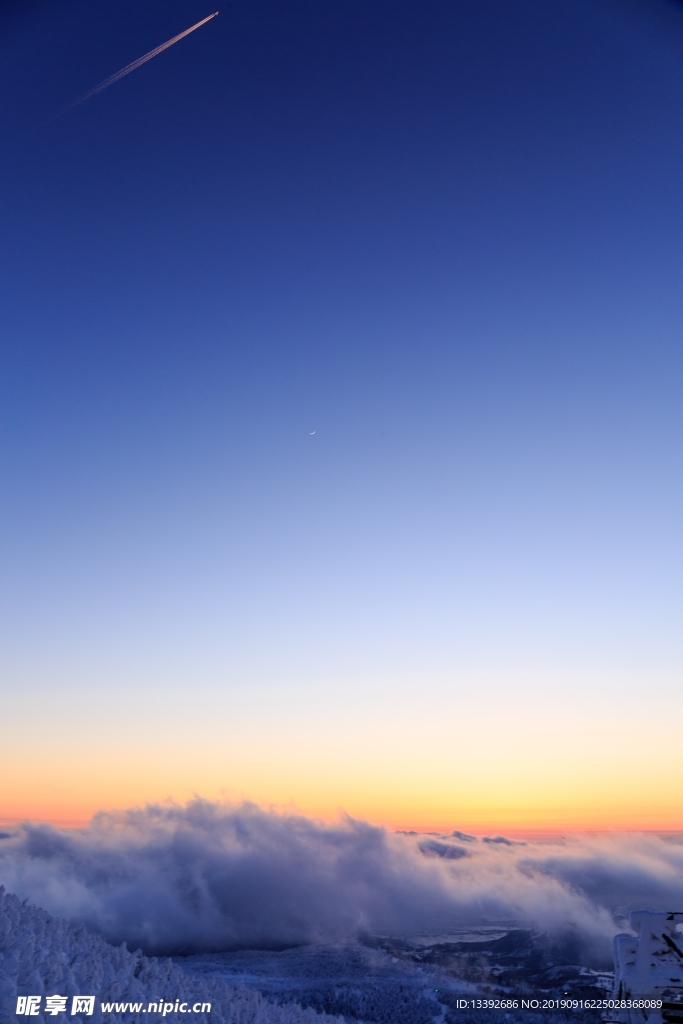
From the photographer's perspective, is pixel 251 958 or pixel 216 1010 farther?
pixel 251 958

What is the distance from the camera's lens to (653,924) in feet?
77.9

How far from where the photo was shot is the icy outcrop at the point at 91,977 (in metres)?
22.8

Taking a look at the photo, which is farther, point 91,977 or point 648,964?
point 91,977

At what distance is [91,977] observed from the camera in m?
25.8

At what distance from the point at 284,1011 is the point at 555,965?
132100 mm

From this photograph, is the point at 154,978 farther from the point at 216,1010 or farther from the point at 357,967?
the point at 357,967

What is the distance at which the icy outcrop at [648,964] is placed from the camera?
23.0 meters

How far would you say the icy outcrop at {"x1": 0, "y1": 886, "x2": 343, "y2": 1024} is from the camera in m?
22.8

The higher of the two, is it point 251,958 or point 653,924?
point 653,924

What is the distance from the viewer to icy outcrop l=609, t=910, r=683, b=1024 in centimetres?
2295

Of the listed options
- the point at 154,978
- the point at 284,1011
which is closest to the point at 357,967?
the point at 284,1011

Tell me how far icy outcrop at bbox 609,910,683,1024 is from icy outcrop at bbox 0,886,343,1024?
55.7 feet

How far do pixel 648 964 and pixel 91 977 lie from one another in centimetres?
2085

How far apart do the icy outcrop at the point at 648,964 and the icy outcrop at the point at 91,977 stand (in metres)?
17.0
